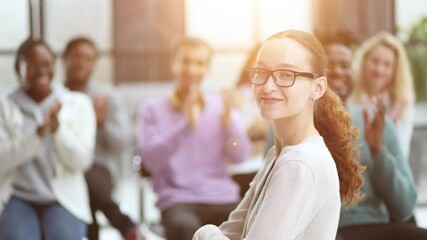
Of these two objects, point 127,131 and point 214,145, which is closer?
point 214,145

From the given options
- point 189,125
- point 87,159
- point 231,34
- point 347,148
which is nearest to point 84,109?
point 87,159

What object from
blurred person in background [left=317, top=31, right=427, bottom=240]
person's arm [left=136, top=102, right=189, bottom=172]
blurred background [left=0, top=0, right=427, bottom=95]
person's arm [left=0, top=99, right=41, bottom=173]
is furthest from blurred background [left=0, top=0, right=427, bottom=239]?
blurred person in background [left=317, top=31, right=427, bottom=240]

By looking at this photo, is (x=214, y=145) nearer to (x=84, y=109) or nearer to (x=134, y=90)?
(x=84, y=109)

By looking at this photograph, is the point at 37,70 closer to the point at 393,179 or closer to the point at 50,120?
the point at 50,120

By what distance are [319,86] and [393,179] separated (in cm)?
53

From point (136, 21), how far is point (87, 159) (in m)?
0.81

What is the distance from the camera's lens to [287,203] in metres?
0.92

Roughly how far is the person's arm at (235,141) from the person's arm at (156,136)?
0.33ft

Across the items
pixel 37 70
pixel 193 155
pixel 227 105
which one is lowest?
pixel 193 155

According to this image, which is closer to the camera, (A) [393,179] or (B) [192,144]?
(A) [393,179]

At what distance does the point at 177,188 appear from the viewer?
195 centimetres

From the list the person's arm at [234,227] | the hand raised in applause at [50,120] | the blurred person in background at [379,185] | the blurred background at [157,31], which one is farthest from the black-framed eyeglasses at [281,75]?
the blurred background at [157,31]

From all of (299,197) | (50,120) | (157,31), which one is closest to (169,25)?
(157,31)

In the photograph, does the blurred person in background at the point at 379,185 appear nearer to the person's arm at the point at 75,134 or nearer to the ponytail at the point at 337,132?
the ponytail at the point at 337,132
